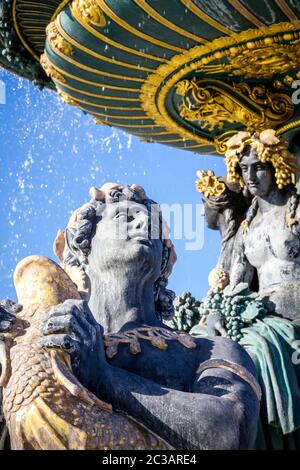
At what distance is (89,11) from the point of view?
8414 mm

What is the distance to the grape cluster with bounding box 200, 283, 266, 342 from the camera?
8125 mm

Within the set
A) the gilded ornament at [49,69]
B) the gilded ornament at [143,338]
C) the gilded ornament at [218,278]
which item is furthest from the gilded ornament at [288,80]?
the gilded ornament at [143,338]

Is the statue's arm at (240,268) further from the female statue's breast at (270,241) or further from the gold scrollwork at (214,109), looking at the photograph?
the gold scrollwork at (214,109)

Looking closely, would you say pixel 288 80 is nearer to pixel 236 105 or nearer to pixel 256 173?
pixel 236 105

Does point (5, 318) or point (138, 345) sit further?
point (138, 345)

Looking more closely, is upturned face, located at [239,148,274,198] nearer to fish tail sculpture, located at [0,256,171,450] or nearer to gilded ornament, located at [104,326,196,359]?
gilded ornament, located at [104,326,196,359]

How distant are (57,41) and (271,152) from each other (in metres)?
1.85

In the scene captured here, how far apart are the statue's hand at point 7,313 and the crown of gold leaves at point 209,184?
187 inches

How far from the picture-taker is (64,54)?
29.6ft

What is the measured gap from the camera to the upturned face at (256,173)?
8805 millimetres

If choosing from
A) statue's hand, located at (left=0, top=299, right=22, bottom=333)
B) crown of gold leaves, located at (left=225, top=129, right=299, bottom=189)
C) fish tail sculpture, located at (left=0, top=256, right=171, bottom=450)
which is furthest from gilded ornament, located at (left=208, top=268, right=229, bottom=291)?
fish tail sculpture, located at (left=0, top=256, right=171, bottom=450)

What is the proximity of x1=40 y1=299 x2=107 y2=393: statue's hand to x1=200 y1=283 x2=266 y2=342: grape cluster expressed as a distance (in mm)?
3426

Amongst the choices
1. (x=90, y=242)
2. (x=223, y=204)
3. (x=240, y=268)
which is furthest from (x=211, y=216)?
(x=90, y=242)
